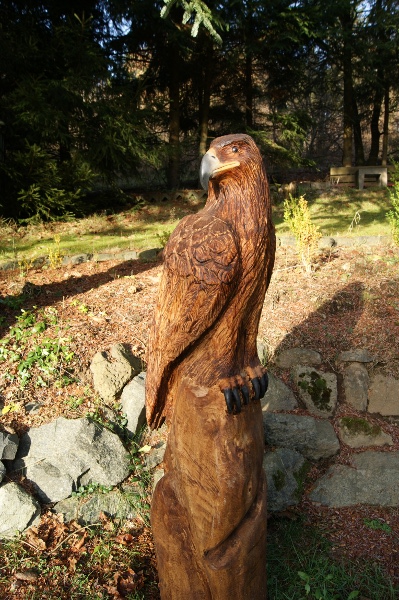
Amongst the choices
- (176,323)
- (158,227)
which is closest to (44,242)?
(158,227)

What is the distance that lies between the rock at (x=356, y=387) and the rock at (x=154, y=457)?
69.0 inches

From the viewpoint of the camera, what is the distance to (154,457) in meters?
3.67

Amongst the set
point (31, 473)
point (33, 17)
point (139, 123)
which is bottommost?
point (31, 473)

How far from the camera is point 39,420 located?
3707 millimetres

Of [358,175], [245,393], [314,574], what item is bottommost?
[314,574]

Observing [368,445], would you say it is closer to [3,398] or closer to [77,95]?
[3,398]

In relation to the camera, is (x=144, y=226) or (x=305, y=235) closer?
(x=305, y=235)

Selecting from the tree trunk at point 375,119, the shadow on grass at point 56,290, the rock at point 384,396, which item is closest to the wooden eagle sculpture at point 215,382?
the rock at point 384,396

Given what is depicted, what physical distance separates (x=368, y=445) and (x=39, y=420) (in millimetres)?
2758

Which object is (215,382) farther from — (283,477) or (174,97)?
(174,97)

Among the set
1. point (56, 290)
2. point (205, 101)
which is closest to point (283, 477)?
point (56, 290)

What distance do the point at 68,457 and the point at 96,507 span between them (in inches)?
16.8

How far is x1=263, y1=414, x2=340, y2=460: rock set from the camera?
149 inches

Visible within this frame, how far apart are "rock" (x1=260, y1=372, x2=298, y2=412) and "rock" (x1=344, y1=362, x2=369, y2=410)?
0.51 meters
